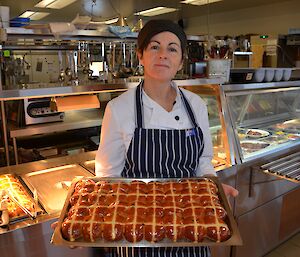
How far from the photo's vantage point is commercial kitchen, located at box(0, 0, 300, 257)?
5.04 feet

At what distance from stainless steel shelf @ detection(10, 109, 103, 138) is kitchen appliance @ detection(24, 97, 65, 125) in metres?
0.05

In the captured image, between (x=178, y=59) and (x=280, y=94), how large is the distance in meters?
2.12

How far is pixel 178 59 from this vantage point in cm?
138

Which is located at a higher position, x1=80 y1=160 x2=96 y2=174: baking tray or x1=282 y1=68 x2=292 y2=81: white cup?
x1=282 y1=68 x2=292 y2=81: white cup

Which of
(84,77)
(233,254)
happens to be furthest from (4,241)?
(233,254)

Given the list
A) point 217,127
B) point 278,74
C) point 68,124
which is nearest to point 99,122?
point 68,124

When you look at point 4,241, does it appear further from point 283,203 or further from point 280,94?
point 280,94

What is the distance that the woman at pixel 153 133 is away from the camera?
1397 mm

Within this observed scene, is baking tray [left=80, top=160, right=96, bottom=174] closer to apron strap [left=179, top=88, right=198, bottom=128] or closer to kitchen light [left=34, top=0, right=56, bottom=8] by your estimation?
apron strap [left=179, top=88, right=198, bottom=128]

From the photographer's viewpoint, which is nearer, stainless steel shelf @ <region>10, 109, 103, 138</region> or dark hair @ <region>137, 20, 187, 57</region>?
dark hair @ <region>137, 20, 187, 57</region>

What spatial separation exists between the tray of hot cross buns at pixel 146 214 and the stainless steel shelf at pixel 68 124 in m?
1.65

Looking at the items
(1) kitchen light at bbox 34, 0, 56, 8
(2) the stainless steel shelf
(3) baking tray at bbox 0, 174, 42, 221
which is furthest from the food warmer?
(1) kitchen light at bbox 34, 0, 56, 8

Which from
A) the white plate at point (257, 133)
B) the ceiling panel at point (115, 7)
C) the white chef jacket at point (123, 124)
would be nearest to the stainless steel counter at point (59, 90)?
the white chef jacket at point (123, 124)

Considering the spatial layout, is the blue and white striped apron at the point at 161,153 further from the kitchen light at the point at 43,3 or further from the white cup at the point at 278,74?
the kitchen light at the point at 43,3
